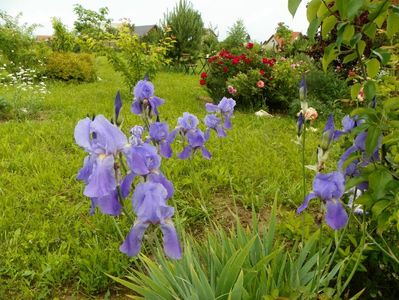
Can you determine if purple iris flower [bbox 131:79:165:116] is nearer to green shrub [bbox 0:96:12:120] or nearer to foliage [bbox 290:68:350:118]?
foliage [bbox 290:68:350:118]

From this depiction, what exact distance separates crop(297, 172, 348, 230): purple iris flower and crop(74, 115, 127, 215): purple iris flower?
557mm

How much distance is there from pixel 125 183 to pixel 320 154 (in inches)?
24.2

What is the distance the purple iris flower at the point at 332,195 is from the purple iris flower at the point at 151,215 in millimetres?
429

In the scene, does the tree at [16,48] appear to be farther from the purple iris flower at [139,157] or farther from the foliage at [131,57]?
the purple iris flower at [139,157]

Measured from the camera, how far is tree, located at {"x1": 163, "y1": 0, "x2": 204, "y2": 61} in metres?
14.4

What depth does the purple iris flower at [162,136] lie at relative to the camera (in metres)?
1.39

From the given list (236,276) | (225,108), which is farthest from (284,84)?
(236,276)

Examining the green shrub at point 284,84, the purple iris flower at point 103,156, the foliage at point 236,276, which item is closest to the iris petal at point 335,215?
the foliage at point 236,276

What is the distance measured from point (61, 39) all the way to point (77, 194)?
420 inches

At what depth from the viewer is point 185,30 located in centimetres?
1452

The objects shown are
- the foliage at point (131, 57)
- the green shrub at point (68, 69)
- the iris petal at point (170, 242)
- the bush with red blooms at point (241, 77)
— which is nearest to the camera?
the iris petal at point (170, 242)

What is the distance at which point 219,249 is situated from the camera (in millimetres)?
1726

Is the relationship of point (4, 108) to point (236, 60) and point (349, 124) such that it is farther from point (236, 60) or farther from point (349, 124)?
point (349, 124)

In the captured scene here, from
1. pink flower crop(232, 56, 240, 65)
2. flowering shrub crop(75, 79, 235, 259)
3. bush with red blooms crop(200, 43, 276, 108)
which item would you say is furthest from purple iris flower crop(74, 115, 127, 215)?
pink flower crop(232, 56, 240, 65)
